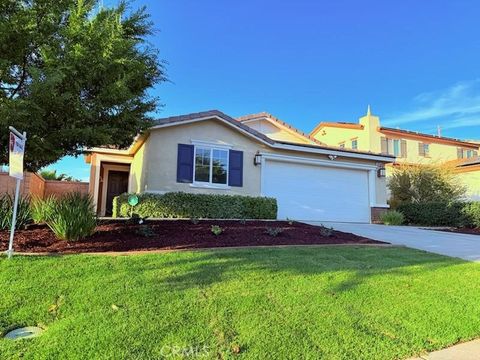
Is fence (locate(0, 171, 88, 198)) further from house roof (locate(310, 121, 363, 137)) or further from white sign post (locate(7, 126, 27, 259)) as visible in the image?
house roof (locate(310, 121, 363, 137))

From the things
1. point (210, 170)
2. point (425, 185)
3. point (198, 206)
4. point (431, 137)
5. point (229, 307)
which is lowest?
point (229, 307)

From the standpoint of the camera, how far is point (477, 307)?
5.13m

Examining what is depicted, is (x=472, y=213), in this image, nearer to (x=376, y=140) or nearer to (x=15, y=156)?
(x=15, y=156)

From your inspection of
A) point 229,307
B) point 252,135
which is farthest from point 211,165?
point 229,307

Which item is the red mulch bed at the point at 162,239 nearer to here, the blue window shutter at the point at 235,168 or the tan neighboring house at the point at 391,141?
the blue window shutter at the point at 235,168

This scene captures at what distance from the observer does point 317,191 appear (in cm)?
1636

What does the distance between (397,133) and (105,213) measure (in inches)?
1060

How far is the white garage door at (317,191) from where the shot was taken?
15734 mm

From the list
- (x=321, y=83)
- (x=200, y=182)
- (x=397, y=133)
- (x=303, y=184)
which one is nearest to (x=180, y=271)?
(x=200, y=182)

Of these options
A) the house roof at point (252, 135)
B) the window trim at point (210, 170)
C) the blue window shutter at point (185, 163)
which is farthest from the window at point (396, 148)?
the blue window shutter at point (185, 163)

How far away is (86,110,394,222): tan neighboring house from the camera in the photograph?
13969mm

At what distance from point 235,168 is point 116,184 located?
26.5ft

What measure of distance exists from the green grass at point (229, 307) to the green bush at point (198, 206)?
255 inches

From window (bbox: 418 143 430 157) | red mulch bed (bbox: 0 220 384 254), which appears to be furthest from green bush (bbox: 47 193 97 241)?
window (bbox: 418 143 430 157)
